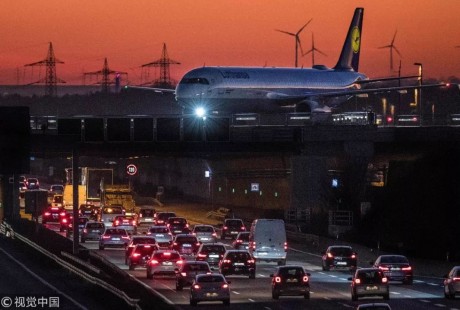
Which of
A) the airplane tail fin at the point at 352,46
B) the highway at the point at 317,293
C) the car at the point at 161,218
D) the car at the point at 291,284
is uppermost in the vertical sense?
the airplane tail fin at the point at 352,46

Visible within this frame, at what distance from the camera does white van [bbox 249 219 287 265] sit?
65.8m

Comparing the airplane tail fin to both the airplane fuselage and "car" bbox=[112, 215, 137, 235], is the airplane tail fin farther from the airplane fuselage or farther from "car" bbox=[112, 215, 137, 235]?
"car" bbox=[112, 215, 137, 235]

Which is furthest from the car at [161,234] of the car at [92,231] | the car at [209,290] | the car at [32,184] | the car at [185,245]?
the car at [32,184]

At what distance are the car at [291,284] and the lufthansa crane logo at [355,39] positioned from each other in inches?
3055

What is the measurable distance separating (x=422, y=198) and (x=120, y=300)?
144 feet

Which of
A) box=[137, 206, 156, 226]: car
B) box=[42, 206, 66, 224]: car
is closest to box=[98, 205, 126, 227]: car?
box=[137, 206, 156, 226]: car

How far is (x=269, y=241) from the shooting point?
2594 inches

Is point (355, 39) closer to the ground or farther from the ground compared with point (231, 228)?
farther from the ground

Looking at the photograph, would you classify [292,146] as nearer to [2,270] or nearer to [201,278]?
[2,270]

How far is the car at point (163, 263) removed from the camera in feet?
184

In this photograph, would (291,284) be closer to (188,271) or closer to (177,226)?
(188,271)

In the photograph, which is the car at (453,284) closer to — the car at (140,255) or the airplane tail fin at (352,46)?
the car at (140,255)

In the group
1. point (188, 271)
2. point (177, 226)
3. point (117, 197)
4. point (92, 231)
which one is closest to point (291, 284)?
point (188, 271)

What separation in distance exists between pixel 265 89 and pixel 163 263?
43175mm
